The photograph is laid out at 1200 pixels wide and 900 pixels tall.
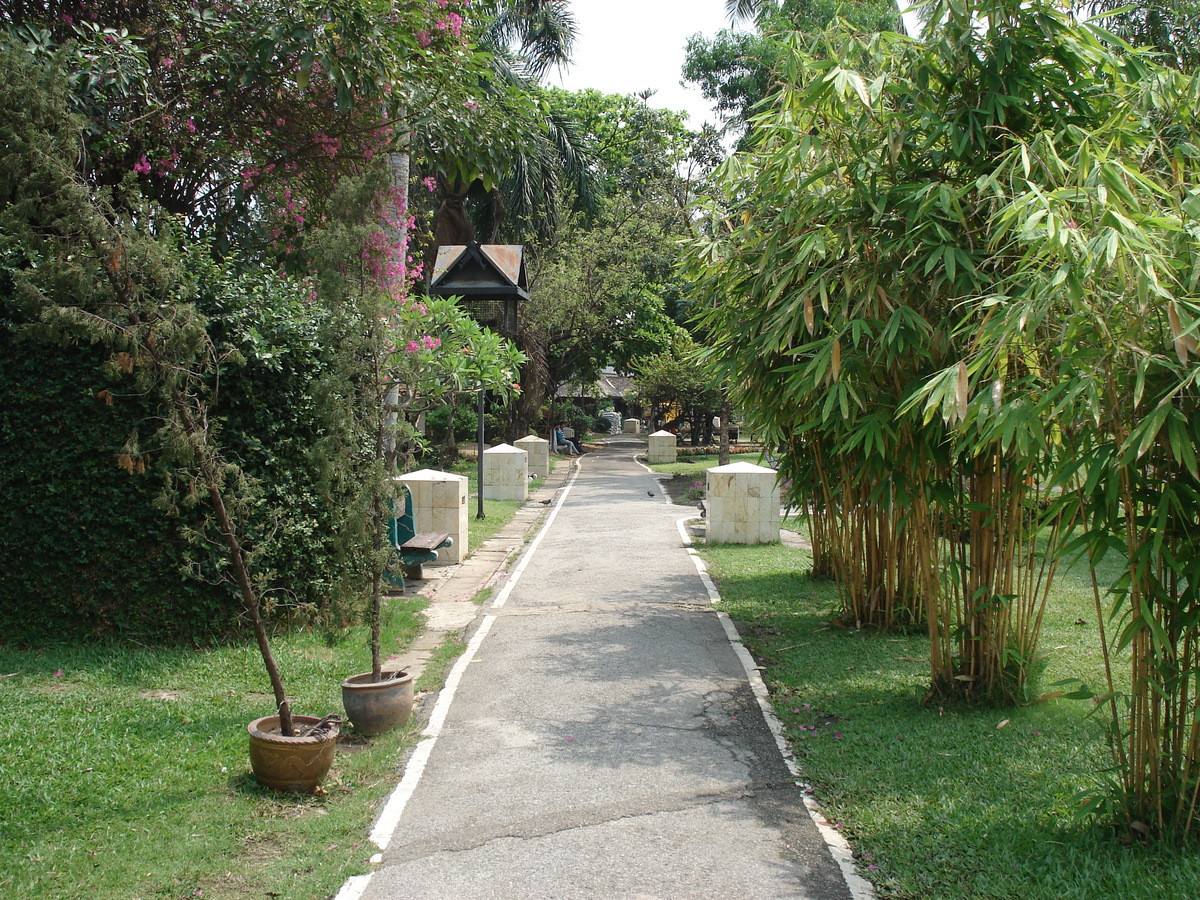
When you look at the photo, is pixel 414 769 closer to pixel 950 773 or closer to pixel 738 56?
pixel 950 773

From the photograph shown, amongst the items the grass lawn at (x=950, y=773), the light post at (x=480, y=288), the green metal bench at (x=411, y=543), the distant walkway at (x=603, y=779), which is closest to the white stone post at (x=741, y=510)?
the distant walkway at (x=603, y=779)

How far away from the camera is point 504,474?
69.5 feet

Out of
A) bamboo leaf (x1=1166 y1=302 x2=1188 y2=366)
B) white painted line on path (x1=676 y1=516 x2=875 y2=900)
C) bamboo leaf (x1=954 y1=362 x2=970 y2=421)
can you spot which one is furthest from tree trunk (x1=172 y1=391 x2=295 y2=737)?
bamboo leaf (x1=1166 y1=302 x2=1188 y2=366)

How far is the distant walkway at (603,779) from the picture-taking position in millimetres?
4336

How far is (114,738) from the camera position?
5.70 metres

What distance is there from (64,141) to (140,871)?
367 centimetres

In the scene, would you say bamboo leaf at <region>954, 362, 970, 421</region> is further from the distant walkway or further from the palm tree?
the palm tree

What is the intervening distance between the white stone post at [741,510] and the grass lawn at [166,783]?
7.90m

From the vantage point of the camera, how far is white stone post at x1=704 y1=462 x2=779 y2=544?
14750 millimetres

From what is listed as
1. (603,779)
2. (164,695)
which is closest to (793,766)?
(603,779)

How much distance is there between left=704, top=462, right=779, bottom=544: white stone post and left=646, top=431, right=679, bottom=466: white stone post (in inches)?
737

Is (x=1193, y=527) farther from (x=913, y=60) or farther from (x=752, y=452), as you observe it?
(x=752, y=452)

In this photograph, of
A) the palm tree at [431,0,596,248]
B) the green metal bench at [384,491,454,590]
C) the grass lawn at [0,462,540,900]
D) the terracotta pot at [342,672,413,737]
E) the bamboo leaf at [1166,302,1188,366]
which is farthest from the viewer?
the palm tree at [431,0,596,248]

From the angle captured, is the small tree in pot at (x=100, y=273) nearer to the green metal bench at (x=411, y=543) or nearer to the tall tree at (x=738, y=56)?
the green metal bench at (x=411, y=543)
